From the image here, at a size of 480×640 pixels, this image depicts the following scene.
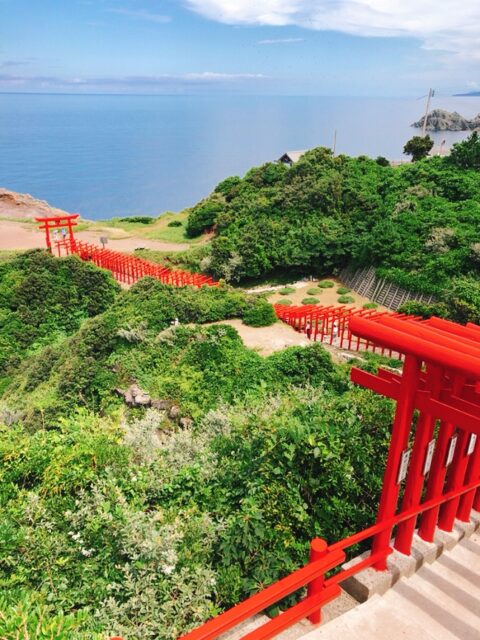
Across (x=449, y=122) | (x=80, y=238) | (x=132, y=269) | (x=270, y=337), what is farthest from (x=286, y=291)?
(x=449, y=122)

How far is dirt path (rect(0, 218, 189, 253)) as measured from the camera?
33.1 meters

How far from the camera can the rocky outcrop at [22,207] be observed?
153ft

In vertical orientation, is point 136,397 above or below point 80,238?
above

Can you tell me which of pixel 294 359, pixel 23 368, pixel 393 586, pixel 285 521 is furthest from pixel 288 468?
pixel 23 368

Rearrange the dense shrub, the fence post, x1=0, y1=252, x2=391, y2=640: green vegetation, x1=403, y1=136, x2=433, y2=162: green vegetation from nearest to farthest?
1. the fence post
2. x1=0, y1=252, x2=391, y2=640: green vegetation
3. the dense shrub
4. x1=403, y1=136, x2=433, y2=162: green vegetation

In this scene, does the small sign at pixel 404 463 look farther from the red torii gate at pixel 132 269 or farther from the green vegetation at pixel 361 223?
the green vegetation at pixel 361 223

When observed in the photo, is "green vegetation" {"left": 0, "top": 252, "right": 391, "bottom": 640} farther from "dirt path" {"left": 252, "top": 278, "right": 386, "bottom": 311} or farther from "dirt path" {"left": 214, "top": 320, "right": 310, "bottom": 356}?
"dirt path" {"left": 252, "top": 278, "right": 386, "bottom": 311}

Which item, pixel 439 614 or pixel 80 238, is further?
pixel 80 238

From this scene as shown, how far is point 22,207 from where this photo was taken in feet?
156

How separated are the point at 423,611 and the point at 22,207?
5070 cm

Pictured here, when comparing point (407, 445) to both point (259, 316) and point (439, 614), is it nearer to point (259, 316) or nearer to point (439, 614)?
point (439, 614)

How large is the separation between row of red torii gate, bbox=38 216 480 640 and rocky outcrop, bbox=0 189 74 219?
47.5 metres

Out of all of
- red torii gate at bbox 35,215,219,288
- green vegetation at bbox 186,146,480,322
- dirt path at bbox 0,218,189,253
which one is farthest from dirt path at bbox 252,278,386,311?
dirt path at bbox 0,218,189,253

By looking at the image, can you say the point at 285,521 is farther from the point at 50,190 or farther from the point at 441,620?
the point at 50,190
